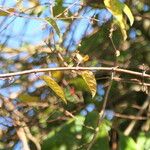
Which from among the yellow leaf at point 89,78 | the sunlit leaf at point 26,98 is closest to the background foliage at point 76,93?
the sunlit leaf at point 26,98

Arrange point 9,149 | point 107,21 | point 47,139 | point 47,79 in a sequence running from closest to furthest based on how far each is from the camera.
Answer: point 47,79 → point 47,139 → point 9,149 → point 107,21

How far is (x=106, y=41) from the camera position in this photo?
2.06 metres

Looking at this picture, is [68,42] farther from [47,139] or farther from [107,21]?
[47,139]

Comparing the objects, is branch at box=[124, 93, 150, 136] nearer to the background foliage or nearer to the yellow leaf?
the background foliage

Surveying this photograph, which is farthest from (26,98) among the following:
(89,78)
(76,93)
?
(89,78)

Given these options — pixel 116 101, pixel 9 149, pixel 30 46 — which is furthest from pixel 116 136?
pixel 30 46

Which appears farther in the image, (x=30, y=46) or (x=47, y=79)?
(x=30, y=46)

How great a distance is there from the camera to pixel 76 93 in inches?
76.9

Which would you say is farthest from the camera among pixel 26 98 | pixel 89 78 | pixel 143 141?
pixel 26 98

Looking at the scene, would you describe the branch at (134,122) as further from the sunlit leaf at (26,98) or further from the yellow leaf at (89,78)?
the yellow leaf at (89,78)

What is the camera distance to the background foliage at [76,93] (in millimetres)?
1778

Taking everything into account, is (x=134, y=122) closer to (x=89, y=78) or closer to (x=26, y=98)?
(x=26, y=98)

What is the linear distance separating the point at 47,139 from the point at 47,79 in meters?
0.72

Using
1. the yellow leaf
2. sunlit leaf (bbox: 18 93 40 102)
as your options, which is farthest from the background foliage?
the yellow leaf
